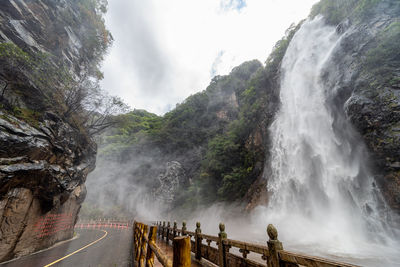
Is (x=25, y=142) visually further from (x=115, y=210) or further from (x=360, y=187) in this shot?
(x=115, y=210)

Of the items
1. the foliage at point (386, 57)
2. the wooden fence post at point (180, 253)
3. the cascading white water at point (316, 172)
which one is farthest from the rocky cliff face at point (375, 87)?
the wooden fence post at point (180, 253)

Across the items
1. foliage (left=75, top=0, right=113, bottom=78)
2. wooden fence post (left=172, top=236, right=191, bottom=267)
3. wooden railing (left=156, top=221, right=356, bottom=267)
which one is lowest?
wooden railing (left=156, top=221, right=356, bottom=267)

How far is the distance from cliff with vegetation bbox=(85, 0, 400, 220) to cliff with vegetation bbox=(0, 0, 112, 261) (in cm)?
551

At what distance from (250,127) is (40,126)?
23.0 m

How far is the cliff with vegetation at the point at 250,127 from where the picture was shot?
11.0 m

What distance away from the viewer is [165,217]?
3058 cm

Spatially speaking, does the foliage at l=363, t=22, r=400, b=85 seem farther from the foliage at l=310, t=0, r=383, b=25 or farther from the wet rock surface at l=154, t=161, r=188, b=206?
the wet rock surface at l=154, t=161, r=188, b=206

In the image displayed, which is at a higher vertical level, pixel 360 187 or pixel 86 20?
pixel 86 20

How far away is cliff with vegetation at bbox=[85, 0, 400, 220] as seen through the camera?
11.0 metres

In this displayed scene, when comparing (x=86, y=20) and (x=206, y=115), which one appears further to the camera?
(x=206, y=115)

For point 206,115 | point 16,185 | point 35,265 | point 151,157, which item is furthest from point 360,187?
point 151,157

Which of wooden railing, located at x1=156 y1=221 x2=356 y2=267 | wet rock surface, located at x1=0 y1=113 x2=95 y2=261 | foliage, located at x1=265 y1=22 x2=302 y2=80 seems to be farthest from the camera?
foliage, located at x1=265 y1=22 x2=302 y2=80

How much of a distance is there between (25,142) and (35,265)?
4746 millimetres

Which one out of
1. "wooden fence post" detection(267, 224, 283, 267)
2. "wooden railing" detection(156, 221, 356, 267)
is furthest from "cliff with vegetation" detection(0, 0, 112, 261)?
"wooden fence post" detection(267, 224, 283, 267)
